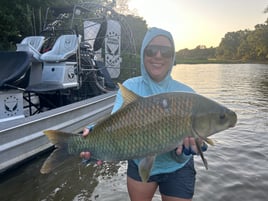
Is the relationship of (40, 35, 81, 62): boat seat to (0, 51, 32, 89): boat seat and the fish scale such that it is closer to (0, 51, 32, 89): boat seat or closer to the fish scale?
(0, 51, 32, 89): boat seat

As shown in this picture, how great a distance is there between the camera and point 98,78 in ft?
32.1

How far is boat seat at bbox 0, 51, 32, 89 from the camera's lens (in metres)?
5.71

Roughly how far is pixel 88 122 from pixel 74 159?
1.69m

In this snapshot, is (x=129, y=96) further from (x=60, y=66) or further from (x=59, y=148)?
(x=60, y=66)

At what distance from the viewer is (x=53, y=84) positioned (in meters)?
7.58

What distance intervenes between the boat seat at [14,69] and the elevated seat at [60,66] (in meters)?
1.08

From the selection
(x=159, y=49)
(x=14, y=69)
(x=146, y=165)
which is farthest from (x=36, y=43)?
(x=146, y=165)

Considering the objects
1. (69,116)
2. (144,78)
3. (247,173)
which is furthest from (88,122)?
(144,78)

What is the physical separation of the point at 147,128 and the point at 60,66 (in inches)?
228

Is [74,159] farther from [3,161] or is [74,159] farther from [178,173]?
[178,173]

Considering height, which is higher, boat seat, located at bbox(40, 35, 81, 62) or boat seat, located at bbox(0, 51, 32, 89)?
boat seat, located at bbox(40, 35, 81, 62)

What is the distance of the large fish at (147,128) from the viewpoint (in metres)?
2.20

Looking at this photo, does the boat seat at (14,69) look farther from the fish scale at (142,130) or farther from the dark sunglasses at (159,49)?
the fish scale at (142,130)

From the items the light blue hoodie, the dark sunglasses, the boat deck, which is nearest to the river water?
the boat deck
